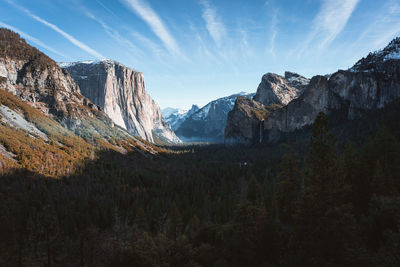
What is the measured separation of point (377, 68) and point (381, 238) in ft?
558

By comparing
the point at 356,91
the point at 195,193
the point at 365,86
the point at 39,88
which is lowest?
the point at 195,193

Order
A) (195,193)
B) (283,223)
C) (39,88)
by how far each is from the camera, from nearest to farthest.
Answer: (283,223) < (195,193) < (39,88)

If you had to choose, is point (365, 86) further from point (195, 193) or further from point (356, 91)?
point (195, 193)

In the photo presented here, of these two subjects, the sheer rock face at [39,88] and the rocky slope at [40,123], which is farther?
the sheer rock face at [39,88]

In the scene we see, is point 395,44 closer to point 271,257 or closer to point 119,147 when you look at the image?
point 271,257

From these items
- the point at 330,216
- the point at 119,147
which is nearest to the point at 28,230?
the point at 330,216

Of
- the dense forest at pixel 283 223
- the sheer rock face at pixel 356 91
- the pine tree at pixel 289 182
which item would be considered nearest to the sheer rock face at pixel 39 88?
the dense forest at pixel 283 223

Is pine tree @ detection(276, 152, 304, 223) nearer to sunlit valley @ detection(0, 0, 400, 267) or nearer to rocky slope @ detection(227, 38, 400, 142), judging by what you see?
sunlit valley @ detection(0, 0, 400, 267)

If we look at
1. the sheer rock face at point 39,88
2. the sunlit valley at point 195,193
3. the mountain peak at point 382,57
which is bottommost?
the sunlit valley at point 195,193

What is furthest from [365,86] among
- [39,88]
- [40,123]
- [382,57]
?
[39,88]

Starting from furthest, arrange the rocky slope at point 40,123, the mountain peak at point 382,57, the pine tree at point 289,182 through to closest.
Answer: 1. the mountain peak at point 382,57
2. the rocky slope at point 40,123
3. the pine tree at point 289,182

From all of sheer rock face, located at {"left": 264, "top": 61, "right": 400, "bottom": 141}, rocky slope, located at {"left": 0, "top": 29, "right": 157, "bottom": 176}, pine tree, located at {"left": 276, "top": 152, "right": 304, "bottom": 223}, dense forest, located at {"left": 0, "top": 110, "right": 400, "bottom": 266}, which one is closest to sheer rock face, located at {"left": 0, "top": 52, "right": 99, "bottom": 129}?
rocky slope, located at {"left": 0, "top": 29, "right": 157, "bottom": 176}

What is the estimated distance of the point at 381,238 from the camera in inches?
637

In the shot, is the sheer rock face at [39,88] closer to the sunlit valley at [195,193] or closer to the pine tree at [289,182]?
the sunlit valley at [195,193]
